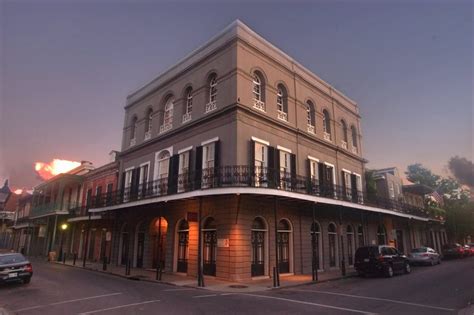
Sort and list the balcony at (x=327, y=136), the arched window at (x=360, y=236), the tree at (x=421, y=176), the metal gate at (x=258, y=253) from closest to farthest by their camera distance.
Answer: the metal gate at (x=258, y=253) < the balcony at (x=327, y=136) < the arched window at (x=360, y=236) < the tree at (x=421, y=176)

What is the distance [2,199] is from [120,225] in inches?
2410

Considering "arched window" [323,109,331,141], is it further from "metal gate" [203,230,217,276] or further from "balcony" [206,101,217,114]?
"metal gate" [203,230,217,276]

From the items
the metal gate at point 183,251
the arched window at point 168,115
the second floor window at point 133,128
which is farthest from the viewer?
the second floor window at point 133,128

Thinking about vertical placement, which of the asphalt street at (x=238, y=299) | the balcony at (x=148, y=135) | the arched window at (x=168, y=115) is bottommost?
the asphalt street at (x=238, y=299)

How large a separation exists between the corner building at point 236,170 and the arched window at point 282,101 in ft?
0.21

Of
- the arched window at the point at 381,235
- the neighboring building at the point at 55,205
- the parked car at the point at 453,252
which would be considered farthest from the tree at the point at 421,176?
the neighboring building at the point at 55,205

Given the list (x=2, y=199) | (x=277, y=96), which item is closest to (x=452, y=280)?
(x=277, y=96)

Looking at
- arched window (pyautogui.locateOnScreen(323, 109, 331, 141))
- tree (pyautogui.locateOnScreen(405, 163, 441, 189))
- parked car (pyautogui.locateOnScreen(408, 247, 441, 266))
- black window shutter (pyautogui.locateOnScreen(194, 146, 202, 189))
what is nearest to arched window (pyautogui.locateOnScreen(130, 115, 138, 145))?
black window shutter (pyautogui.locateOnScreen(194, 146, 202, 189))

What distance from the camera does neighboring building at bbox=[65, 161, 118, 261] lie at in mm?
25219

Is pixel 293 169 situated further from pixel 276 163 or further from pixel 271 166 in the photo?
pixel 271 166

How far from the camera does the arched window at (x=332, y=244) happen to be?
2078 centimetres

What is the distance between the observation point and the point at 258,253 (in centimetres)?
1591

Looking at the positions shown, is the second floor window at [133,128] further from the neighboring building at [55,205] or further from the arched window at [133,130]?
the neighboring building at [55,205]

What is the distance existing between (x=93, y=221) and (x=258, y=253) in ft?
56.7
